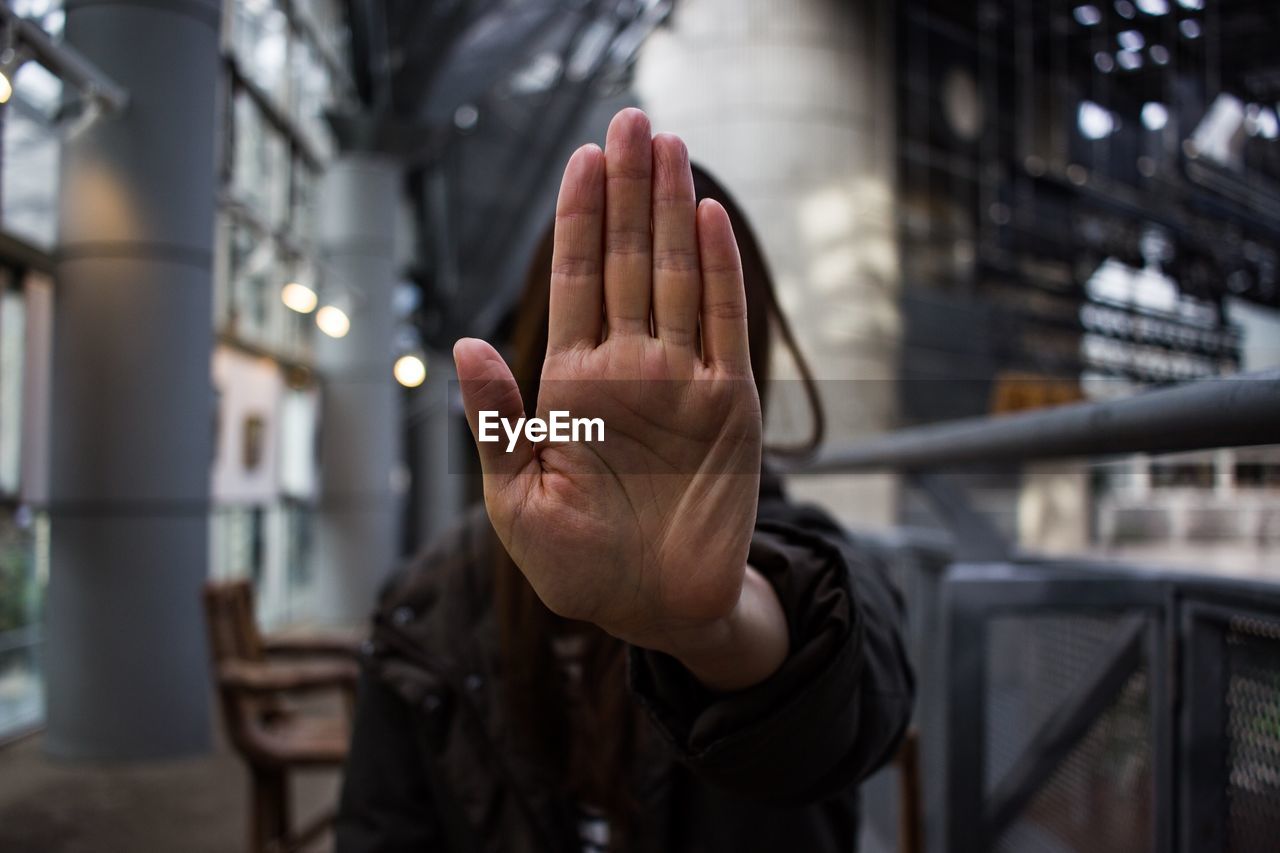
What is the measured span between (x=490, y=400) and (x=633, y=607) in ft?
0.69

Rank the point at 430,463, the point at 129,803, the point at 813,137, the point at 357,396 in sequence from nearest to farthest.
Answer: the point at 813,137 < the point at 129,803 < the point at 357,396 < the point at 430,463

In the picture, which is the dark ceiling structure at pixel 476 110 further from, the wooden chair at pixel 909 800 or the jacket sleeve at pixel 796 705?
the wooden chair at pixel 909 800

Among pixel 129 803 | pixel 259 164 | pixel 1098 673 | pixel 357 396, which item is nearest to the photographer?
pixel 1098 673

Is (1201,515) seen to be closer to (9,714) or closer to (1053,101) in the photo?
(1053,101)

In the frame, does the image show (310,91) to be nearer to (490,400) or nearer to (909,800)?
(909,800)

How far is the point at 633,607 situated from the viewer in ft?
2.50

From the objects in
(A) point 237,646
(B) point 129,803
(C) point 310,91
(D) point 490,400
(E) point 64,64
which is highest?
(C) point 310,91

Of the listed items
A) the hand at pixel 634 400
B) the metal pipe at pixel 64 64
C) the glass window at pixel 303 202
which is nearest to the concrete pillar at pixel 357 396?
the glass window at pixel 303 202

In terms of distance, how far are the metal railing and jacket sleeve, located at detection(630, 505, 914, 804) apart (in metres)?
0.36

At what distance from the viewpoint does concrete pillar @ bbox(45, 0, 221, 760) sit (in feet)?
18.6

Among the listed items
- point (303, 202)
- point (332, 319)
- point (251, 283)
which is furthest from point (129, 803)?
point (303, 202)

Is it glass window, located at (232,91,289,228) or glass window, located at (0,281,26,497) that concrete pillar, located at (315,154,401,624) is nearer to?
glass window, located at (232,91,289,228)

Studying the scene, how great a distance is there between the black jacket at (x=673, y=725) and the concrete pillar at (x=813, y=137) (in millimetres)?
199

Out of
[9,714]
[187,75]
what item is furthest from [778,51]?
[9,714]
